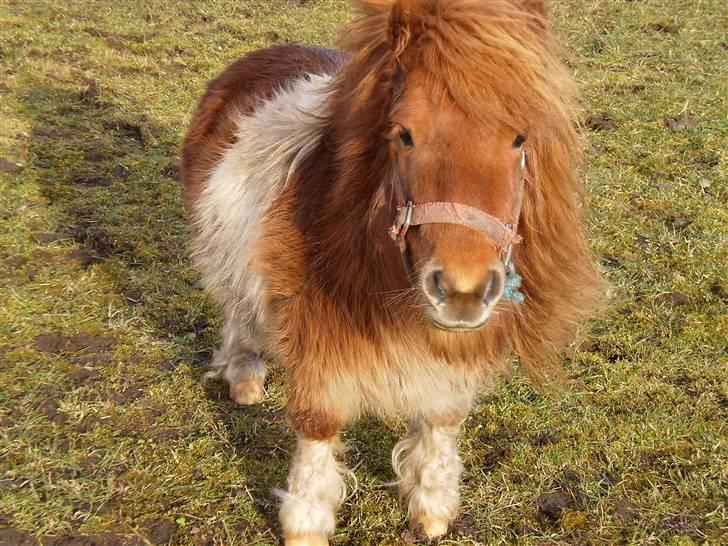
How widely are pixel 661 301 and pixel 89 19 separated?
8.07 metres

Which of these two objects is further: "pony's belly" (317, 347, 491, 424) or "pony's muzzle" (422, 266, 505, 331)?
"pony's belly" (317, 347, 491, 424)

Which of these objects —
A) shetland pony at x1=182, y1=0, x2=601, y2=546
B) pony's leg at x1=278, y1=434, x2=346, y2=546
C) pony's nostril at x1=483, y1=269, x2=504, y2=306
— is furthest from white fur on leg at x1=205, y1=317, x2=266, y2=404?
pony's nostril at x1=483, y1=269, x2=504, y2=306

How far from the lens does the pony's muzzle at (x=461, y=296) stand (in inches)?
61.6

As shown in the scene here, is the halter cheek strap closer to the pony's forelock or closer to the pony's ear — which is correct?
the pony's forelock

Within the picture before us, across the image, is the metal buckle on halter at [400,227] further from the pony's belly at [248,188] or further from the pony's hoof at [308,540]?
the pony's hoof at [308,540]

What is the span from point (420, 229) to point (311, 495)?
1379 mm

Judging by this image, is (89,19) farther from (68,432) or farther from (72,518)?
(72,518)

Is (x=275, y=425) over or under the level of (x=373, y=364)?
under

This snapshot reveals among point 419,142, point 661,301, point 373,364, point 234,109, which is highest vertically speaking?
point 419,142

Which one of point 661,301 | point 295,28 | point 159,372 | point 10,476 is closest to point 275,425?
point 159,372

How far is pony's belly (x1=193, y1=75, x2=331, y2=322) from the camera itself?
2.44 m

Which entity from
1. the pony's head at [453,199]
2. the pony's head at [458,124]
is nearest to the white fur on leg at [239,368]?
the pony's head at [458,124]

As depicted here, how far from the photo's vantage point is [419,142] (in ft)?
5.60

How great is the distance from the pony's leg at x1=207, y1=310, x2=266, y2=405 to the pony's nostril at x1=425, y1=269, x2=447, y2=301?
1.94 metres
